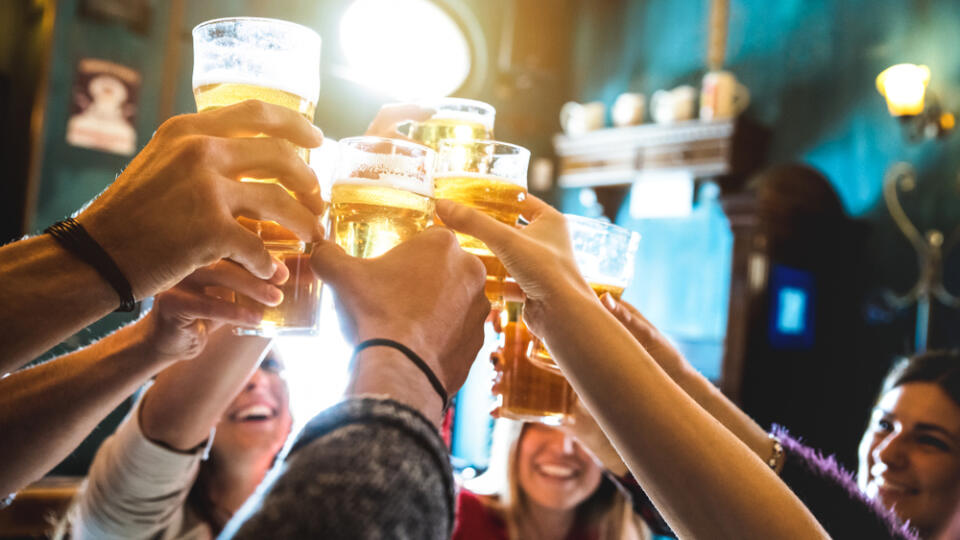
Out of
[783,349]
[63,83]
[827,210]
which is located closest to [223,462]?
[63,83]

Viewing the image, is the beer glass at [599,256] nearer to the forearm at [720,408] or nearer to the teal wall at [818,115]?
the forearm at [720,408]

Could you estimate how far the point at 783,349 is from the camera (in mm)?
4832

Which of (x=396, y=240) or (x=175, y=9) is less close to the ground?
(x=175, y=9)

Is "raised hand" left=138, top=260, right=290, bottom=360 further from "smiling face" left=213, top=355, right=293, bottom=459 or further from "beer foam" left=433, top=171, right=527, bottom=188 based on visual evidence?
"smiling face" left=213, top=355, right=293, bottom=459

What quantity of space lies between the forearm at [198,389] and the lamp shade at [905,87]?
4524 millimetres

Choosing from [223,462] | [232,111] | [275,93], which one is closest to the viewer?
[232,111]

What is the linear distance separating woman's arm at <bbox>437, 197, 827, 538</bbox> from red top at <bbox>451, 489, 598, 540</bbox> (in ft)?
5.76

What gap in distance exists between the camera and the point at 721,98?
5.28 m

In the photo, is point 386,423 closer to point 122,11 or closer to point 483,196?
point 483,196

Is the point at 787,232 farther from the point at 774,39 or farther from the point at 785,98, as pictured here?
the point at 774,39

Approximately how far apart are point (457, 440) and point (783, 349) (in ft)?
10.4

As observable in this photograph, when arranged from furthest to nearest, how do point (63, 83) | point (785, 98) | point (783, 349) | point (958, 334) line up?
point (785, 98) → point (783, 349) → point (958, 334) → point (63, 83)

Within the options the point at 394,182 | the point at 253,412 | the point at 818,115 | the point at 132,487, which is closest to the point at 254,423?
the point at 253,412

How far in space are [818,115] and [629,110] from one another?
1.50 m
